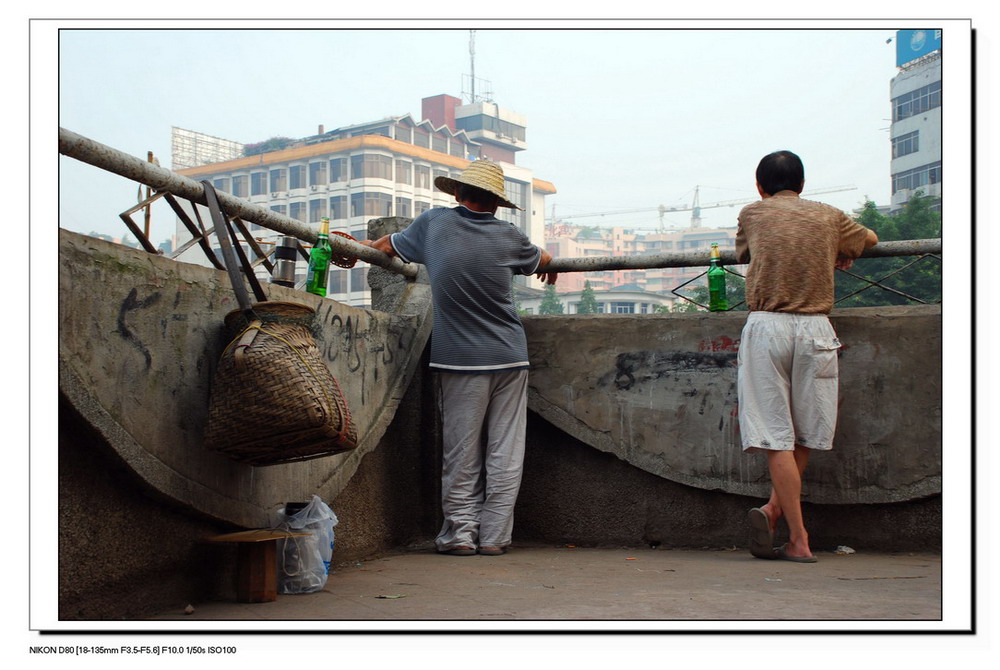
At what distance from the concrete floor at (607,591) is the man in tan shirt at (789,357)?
274mm

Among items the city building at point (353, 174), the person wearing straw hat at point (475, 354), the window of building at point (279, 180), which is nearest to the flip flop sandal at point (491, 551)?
the person wearing straw hat at point (475, 354)

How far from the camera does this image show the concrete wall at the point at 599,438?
3.30m

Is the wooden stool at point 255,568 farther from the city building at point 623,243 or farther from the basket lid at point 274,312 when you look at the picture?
the city building at point 623,243

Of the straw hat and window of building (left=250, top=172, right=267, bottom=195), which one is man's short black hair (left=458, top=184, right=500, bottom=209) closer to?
the straw hat

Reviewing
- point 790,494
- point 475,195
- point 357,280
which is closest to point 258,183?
point 357,280

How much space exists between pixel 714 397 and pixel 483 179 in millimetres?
1509

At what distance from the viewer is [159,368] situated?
9.84 feet

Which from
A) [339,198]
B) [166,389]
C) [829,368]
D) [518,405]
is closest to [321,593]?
[166,389]

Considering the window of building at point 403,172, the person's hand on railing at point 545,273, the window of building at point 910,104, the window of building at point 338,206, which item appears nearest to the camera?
the person's hand on railing at point 545,273

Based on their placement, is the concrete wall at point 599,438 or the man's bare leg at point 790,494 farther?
the man's bare leg at point 790,494

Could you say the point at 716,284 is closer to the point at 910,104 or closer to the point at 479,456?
the point at 479,456

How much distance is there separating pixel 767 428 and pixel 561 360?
3.87 feet

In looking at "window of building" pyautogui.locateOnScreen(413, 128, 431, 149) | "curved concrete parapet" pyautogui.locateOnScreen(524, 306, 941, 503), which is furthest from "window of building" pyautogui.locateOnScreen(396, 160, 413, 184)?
"curved concrete parapet" pyautogui.locateOnScreen(524, 306, 941, 503)

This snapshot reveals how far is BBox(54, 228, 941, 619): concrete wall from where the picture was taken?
10.8 feet
